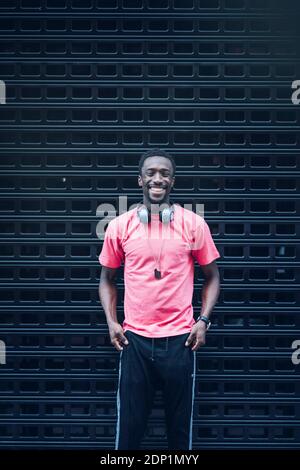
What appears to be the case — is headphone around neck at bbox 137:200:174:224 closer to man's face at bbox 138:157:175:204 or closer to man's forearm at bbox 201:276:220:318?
man's face at bbox 138:157:175:204

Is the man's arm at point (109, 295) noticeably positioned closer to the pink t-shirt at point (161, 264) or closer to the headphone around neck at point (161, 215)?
the pink t-shirt at point (161, 264)

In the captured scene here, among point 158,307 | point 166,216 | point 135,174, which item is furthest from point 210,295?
point 135,174

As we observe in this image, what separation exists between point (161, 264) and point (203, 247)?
378mm

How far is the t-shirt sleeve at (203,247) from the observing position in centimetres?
514

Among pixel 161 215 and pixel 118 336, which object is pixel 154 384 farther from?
pixel 161 215

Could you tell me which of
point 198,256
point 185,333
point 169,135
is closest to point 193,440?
point 185,333

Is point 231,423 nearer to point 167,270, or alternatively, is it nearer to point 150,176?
point 167,270

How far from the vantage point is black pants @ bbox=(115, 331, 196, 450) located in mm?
4988

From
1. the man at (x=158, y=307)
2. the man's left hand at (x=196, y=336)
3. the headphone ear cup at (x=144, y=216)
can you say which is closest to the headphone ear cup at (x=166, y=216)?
the man at (x=158, y=307)

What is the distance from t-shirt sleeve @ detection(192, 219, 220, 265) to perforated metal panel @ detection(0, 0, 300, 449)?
2.48ft

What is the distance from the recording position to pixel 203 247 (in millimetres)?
5145

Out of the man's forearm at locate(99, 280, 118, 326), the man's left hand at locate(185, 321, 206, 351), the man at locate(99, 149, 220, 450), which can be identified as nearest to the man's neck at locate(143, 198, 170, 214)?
the man at locate(99, 149, 220, 450)

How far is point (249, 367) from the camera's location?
19.6ft

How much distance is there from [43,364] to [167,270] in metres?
1.71
